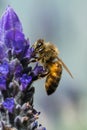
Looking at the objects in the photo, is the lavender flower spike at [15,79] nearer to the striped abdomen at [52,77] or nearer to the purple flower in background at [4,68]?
the purple flower in background at [4,68]

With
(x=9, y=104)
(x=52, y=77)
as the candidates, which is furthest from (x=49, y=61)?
(x=9, y=104)

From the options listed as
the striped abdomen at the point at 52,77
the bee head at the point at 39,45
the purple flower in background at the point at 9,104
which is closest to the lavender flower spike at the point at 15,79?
the purple flower in background at the point at 9,104

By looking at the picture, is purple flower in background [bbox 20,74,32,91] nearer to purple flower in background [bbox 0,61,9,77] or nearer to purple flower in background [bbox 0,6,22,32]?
purple flower in background [bbox 0,61,9,77]

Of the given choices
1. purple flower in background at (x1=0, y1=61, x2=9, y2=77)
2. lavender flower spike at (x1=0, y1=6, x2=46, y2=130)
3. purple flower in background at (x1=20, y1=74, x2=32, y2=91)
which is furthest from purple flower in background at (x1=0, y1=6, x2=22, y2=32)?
purple flower in background at (x1=20, y1=74, x2=32, y2=91)

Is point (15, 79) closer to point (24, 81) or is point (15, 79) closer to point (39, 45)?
point (24, 81)

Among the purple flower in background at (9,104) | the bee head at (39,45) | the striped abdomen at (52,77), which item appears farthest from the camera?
the striped abdomen at (52,77)

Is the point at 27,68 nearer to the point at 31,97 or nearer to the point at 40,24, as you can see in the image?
the point at 31,97
